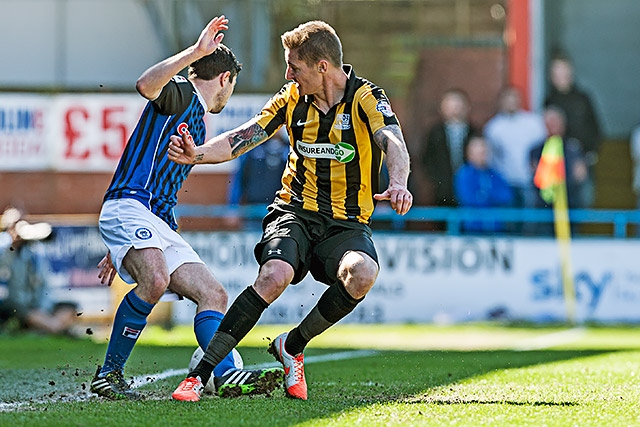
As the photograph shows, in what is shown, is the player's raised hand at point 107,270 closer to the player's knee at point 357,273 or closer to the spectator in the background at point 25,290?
the player's knee at point 357,273

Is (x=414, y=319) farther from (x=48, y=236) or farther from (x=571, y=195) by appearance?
(x=48, y=236)

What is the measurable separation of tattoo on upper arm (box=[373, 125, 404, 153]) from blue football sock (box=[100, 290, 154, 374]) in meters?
1.65

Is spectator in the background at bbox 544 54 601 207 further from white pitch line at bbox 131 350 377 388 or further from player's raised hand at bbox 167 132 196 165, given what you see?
player's raised hand at bbox 167 132 196 165

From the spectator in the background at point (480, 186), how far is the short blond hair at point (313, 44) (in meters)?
10.5

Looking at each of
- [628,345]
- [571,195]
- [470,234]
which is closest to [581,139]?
[571,195]

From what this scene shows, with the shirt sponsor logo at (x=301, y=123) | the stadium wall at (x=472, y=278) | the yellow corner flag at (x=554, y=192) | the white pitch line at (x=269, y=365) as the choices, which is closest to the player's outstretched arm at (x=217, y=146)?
the shirt sponsor logo at (x=301, y=123)

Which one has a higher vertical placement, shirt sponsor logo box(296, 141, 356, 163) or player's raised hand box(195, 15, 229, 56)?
player's raised hand box(195, 15, 229, 56)

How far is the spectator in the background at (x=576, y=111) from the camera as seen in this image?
18359mm

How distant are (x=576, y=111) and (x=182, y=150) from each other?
40.8 ft

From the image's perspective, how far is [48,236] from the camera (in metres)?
16.2

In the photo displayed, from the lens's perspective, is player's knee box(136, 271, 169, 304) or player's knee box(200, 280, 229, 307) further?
player's knee box(200, 280, 229, 307)

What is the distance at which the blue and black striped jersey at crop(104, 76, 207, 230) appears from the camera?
7.21 meters

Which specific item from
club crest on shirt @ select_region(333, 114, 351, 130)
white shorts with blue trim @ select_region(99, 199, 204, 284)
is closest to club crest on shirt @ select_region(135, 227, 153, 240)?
white shorts with blue trim @ select_region(99, 199, 204, 284)

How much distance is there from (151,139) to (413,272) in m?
10.7
